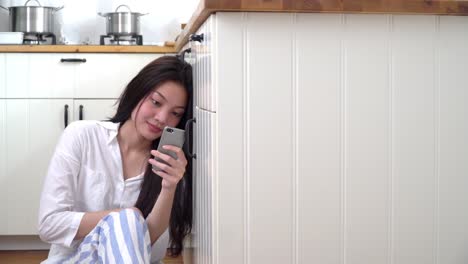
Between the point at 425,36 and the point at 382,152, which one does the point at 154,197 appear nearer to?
the point at 382,152

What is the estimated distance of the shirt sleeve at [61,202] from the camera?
1598 millimetres

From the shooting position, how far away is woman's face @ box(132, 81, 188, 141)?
1.62 meters

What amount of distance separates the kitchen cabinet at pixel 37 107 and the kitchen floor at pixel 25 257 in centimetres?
9

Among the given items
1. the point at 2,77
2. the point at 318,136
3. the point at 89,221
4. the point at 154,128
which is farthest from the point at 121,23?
the point at 318,136

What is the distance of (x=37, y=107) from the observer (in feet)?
9.93

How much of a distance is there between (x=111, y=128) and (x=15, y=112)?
140 centimetres

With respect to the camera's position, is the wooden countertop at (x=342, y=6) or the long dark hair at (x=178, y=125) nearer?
the wooden countertop at (x=342, y=6)

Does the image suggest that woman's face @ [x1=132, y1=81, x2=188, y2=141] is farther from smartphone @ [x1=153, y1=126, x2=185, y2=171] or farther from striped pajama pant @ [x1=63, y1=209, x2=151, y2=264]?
striped pajama pant @ [x1=63, y1=209, x2=151, y2=264]

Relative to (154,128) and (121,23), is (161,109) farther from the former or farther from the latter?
(121,23)

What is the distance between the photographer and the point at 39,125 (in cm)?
304

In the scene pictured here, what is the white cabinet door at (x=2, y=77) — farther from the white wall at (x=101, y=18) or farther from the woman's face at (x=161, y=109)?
the woman's face at (x=161, y=109)

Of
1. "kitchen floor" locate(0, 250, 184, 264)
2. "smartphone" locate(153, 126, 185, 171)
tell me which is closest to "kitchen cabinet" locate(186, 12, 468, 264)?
"smartphone" locate(153, 126, 185, 171)

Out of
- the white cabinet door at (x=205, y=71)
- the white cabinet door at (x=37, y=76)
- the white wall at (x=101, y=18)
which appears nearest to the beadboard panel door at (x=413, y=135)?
the white cabinet door at (x=205, y=71)

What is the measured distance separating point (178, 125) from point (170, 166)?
209 mm
